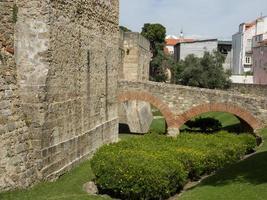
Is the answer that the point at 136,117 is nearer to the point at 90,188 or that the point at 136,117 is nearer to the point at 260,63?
the point at 90,188

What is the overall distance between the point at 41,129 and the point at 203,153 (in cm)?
525

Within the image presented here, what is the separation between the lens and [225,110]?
84.4ft

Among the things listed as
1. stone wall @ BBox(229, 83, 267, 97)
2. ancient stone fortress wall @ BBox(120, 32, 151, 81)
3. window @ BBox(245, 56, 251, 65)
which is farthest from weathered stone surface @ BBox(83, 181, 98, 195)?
window @ BBox(245, 56, 251, 65)

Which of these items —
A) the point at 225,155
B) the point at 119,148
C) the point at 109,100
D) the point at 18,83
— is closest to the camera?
the point at 18,83

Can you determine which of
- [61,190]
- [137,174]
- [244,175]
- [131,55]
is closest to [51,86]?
[61,190]

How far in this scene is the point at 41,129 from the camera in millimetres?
12836

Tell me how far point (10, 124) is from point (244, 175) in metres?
6.17

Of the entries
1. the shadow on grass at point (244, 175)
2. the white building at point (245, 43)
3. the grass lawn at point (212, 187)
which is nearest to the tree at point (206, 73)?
the white building at point (245, 43)

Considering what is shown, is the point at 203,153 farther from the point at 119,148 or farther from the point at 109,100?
the point at 109,100

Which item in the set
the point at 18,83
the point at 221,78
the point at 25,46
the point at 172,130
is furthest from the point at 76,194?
the point at 221,78

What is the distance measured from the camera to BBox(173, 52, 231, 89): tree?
48409mm

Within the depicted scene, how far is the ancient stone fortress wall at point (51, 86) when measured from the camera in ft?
39.5

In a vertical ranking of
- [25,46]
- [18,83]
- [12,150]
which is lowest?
[12,150]

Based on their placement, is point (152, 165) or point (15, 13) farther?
point (15, 13)
